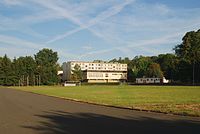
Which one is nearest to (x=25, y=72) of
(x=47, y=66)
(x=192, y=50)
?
(x=47, y=66)

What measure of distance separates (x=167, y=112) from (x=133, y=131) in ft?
24.1

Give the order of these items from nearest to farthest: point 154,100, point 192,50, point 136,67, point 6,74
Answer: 1. point 154,100
2. point 192,50
3. point 6,74
4. point 136,67

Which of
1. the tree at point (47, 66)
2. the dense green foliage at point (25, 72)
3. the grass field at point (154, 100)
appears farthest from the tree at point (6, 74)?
the grass field at point (154, 100)

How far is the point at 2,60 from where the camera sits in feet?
535

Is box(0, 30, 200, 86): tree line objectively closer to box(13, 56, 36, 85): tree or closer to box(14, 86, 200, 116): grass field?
box(13, 56, 36, 85): tree

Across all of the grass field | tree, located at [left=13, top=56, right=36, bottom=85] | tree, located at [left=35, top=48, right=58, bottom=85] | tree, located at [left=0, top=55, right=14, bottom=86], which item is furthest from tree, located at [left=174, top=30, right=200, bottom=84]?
tree, located at [left=0, top=55, right=14, bottom=86]

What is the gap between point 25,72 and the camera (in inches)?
6334

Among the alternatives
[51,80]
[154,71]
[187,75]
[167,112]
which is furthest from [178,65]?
[167,112]

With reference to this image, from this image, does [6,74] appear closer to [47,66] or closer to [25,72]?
[25,72]

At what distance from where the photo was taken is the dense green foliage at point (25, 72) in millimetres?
156750

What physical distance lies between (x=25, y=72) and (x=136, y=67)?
6293 cm

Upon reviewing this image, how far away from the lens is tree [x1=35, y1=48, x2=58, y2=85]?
531ft

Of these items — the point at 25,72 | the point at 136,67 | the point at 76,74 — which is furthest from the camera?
the point at 136,67

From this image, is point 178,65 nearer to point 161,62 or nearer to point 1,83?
point 161,62
